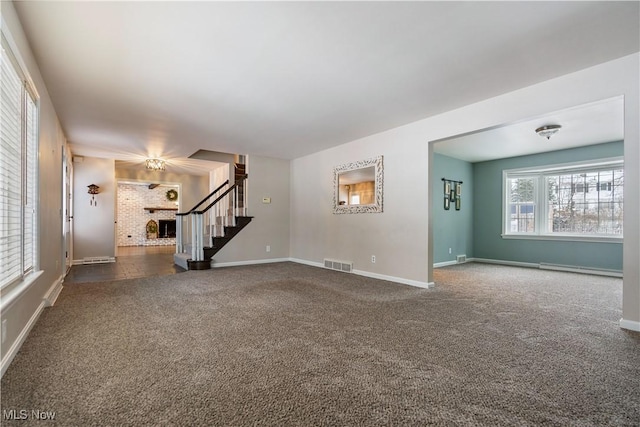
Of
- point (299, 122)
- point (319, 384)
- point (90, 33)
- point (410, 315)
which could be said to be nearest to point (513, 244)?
point (410, 315)

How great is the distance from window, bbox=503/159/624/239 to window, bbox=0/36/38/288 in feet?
26.6

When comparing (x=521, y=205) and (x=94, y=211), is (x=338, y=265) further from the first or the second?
(x=94, y=211)

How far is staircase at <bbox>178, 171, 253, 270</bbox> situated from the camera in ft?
20.1

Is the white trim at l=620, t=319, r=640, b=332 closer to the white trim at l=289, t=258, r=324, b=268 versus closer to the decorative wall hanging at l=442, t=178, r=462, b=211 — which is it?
the decorative wall hanging at l=442, t=178, r=462, b=211

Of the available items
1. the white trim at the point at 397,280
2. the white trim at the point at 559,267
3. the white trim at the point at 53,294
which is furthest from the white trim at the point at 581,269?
the white trim at the point at 53,294

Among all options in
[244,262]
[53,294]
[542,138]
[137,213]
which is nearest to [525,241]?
[542,138]

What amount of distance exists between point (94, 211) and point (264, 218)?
402 cm

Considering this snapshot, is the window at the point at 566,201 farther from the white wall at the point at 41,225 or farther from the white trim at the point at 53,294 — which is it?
the white trim at the point at 53,294

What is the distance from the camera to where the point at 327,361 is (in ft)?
6.87

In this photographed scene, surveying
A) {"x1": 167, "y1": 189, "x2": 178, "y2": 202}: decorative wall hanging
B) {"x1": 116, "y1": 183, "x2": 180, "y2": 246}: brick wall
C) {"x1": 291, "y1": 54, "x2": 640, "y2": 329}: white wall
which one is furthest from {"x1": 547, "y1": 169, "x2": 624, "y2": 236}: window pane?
{"x1": 167, "y1": 189, "x2": 178, "y2": 202}: decorative wall hanging

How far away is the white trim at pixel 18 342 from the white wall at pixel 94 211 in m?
4.74

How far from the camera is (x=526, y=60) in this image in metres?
2.77

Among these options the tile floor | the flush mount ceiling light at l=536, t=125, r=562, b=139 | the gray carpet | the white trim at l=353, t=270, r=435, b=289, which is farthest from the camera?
the tile floor

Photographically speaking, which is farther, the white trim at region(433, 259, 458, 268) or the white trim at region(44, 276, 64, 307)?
the white trim at region(433, 259, 458, 268)
